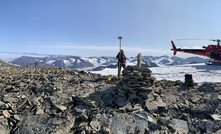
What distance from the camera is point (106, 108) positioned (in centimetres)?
652

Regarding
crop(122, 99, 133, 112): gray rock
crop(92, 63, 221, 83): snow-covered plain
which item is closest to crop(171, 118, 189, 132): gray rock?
crop(122, 99, 133, 112): gray rock

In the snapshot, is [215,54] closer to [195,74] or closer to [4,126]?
[195,74]

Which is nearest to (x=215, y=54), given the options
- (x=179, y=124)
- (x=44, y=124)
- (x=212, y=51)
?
(x=212, y=51)

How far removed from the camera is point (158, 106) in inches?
278

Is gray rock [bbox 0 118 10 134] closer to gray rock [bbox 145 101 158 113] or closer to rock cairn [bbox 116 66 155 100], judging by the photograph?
rock cairn [bbox 116 66 155 100]

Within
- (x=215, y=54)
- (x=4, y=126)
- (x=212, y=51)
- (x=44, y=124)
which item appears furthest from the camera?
(x=212, y=51)

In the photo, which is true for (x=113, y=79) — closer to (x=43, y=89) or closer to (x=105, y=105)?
(x=105, y=105)

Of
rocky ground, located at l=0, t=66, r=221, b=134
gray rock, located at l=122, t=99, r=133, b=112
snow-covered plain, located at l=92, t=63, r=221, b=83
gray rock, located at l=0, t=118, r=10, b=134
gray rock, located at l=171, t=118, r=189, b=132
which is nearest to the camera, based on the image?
gray rock, located at l=0, t=118, r=10, b=134

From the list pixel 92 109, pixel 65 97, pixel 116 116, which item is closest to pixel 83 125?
pixel 92 109

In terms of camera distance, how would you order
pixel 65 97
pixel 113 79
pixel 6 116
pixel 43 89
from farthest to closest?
pixel 113 79 → pixel 43 89 → pixel 65 97 → pixel 6 116

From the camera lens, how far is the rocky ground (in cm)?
530

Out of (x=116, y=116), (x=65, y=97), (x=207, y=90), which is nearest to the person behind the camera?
(x=116, y=116)

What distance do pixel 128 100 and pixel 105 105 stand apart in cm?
148

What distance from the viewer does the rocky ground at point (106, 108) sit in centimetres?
530
